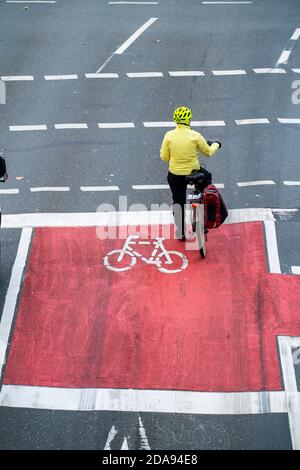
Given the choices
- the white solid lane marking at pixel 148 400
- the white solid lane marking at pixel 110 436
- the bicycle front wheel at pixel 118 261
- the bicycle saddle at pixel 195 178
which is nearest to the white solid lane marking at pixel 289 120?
the bicycle saddle at pixel 195 178

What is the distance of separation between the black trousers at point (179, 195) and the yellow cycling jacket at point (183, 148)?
12 centimetres

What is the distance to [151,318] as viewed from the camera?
39.5 ft

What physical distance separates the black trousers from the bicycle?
177mm

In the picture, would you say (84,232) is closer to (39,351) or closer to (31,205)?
(31,205)

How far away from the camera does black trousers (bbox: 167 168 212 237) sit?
1338 centimetres

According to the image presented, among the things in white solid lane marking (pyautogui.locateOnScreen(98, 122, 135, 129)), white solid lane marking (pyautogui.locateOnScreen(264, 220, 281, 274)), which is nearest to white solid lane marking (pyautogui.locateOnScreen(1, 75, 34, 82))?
white solid lane marking (pyautogui.locateOnScreen(98, 122, 135, 129))

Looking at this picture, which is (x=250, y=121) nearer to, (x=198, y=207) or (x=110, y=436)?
(x=198, y=207)

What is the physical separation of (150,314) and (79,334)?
0.95 meters

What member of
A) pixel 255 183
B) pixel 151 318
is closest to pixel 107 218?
pixel 255 183

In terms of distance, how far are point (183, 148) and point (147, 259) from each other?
1635mm

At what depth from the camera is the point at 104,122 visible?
1769 cm

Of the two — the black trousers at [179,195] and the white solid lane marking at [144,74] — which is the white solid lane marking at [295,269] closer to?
the black trousers at [179,195]

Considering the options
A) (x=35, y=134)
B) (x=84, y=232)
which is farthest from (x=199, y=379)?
(x=35, y=134)

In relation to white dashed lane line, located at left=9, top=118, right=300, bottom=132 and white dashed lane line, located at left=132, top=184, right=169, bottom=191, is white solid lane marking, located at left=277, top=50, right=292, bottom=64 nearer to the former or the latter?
white dashed lane line, located at left=9, top=118, right=300, bottom=132
